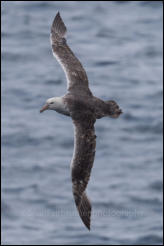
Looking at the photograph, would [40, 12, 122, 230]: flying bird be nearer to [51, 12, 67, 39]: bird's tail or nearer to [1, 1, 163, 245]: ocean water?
[51, 12, 67, 39]: bird's tail

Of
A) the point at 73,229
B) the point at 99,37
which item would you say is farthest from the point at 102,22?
the point at 73,229

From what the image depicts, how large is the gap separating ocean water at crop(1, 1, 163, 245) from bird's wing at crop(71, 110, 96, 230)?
67.5ft

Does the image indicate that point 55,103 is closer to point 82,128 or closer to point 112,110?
point 82,128

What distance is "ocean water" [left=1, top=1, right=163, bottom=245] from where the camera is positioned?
40750 mm

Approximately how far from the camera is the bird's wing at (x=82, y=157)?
17719mm

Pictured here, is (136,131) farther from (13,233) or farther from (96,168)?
(13,233)

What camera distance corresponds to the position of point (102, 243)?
126 ft

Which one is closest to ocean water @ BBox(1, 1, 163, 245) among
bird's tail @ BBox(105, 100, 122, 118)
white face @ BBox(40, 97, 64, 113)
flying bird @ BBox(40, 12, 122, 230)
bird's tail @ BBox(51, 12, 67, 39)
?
bird's tail @ BBox(51, 12, 67, 39)

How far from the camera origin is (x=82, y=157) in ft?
58.1

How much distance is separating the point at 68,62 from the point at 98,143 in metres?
25.2

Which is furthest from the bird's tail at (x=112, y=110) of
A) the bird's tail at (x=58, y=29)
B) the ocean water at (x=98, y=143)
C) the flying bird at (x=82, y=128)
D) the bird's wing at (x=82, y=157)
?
the ocean water at (x=98, y=143)

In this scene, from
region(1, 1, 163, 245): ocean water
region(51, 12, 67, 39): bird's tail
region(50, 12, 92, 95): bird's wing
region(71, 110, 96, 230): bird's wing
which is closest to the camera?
region(71, 110, 96, 230): bird's wing

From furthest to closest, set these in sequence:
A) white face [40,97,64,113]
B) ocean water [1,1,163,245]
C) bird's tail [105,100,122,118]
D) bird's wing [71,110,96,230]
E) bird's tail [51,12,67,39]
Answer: ocean water [1,1,163,245] < bird's tail [51,12,67,39] < bird's tail [105,100,122,118] < white face [40,97,64,113] < bird's wing [71,110,96,230]

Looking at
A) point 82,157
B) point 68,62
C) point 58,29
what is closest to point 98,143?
point 58,29
